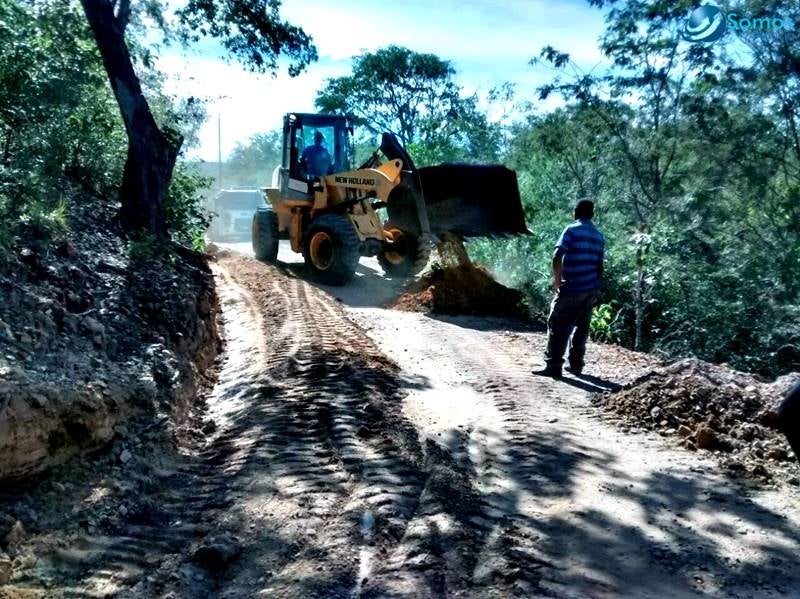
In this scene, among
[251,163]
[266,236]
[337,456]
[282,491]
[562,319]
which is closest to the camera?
[282,491]

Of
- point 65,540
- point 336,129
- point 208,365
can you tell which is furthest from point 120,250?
point 336,129

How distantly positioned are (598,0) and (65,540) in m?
12.1

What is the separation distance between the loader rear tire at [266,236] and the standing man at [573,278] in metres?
9.14

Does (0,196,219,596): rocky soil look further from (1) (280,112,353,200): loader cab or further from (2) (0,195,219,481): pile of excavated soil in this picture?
(1) (280,112,353,200): loader cab

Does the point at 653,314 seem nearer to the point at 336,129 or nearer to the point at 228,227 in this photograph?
the point at 336,129

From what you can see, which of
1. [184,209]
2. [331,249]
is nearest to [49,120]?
[184,209]

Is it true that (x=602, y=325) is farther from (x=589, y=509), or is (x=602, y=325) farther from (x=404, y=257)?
(x=589, y=509)

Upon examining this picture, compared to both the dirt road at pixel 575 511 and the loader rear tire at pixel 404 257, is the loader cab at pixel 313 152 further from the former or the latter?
the dirt road at pixel 575 511

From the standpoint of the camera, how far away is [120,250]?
7.50 m

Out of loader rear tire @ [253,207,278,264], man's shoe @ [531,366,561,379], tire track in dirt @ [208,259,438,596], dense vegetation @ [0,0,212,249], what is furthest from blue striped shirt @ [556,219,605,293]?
loader rear tire @ [253,207,278,264]

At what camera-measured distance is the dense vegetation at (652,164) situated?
30.1 feet

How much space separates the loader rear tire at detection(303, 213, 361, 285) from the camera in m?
12.7

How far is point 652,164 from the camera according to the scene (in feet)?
43.8

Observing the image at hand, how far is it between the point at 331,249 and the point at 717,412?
8941 mm
